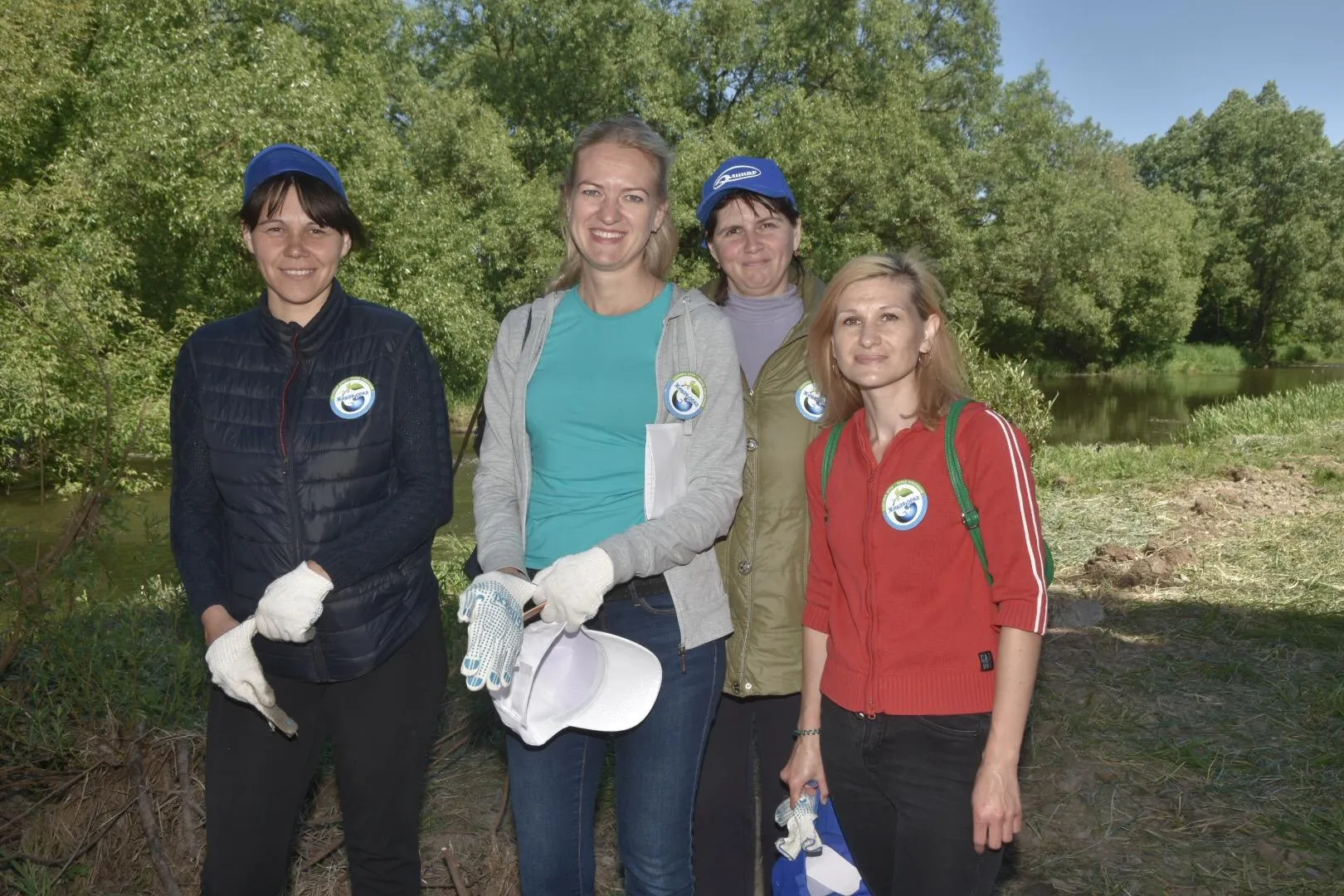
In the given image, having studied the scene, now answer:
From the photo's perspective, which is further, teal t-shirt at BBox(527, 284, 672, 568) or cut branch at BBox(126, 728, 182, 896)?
cut branch at BBox(126, 728, 182, 896)

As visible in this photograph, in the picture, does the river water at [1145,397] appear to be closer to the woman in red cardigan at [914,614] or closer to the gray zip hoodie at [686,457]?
the woman in red cardigan at [914,614]

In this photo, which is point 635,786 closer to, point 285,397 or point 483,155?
point 285,397

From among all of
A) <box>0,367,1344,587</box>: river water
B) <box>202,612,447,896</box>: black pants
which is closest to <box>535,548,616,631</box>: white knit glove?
<box>202,612,447,896</box>: black pants

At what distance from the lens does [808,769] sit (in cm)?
213

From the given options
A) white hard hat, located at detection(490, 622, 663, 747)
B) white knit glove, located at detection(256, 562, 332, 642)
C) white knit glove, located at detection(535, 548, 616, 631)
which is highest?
white knit glove, located at detection(535, 548, 616, 631)

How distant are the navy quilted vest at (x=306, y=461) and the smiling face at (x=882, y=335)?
923 millimetres

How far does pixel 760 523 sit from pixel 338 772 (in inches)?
42.0

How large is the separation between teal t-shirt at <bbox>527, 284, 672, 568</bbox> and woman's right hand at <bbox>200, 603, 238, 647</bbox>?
0.60 metres

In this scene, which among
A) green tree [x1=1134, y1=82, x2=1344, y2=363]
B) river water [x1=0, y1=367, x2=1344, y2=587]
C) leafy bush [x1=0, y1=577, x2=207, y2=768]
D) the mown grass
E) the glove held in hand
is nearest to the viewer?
the glove held in hand

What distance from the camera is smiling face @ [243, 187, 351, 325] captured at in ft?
6.91

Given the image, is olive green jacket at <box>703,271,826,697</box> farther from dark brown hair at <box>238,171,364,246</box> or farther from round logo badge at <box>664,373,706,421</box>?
dark brown hair at <box>238,171,364,246</box>

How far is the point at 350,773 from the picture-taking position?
2.05 metres

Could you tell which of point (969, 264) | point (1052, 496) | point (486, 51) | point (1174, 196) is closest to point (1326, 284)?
point (1174, 196)

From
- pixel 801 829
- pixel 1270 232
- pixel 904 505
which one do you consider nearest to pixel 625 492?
pixel 904 505
